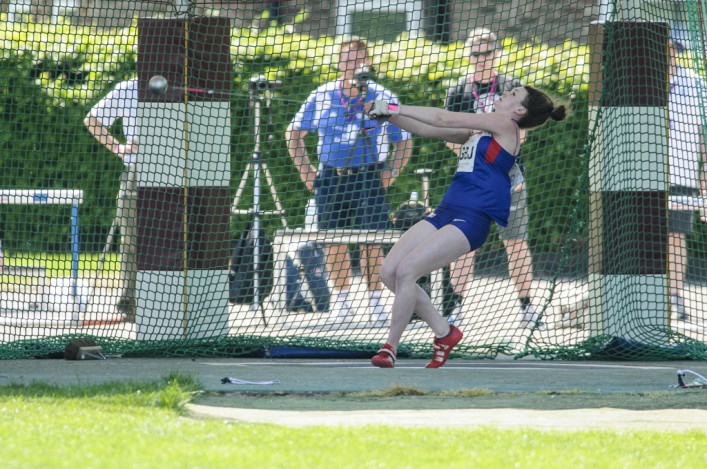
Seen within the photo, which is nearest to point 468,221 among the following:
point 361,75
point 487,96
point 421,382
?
point 421,382

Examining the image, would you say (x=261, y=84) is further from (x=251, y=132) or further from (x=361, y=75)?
(x=251, y=132)

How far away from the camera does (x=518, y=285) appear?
9672 millimetres

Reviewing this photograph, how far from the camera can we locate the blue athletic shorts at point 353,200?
993 cm

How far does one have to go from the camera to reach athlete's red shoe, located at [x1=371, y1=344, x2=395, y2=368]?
706cm

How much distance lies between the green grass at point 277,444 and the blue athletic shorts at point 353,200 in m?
4.94

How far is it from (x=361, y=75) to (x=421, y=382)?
3.92 metres

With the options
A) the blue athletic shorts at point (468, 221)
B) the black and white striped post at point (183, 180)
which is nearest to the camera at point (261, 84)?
the black and white striped post at point (183, 180)

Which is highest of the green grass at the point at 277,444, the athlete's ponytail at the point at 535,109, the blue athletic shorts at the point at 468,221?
the athlete's ponytail at the point at 535,109

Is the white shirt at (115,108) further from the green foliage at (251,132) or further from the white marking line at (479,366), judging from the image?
the white marking line at (479,366)

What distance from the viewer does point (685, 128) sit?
9.53 metres

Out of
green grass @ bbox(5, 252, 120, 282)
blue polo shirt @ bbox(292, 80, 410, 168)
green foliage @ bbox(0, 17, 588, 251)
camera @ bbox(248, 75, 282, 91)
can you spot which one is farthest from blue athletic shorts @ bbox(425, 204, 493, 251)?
Result: green foliage @ bbox(0, 17, 588, 251)

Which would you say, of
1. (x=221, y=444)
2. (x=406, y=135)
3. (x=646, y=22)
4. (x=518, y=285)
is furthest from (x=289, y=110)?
(x=221, y=444)

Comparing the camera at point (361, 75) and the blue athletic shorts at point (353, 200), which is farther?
the blue athletic shorts at point (353, 200)

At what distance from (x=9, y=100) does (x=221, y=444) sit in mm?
10163
